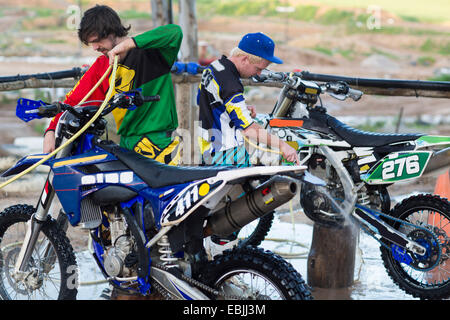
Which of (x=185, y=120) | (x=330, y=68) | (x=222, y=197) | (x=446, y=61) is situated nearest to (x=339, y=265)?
(x=222, y=197)

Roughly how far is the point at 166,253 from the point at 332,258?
1.72m

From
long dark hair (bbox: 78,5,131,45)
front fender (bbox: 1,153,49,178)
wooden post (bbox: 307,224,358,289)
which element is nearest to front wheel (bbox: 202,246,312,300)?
front fender (bbox: 1,153,49,178)

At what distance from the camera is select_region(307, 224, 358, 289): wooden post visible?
476 centimetres

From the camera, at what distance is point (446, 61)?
122 ft

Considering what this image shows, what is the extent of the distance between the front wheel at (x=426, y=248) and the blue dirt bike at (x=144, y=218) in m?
1.38

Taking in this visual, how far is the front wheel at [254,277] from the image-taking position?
10.3ft

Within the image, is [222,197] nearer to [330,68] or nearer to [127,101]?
[127,101]

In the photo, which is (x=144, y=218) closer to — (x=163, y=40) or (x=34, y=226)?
(x=34, y=226)

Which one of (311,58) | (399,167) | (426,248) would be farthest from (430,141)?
(311,58)

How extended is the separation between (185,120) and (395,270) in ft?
10.6

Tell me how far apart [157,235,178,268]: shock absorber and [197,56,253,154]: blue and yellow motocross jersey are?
87cm

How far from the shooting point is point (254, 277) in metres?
3.25

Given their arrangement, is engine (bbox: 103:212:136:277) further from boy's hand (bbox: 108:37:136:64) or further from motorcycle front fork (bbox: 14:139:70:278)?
boy's hand (bbox: 108:37:136:64)

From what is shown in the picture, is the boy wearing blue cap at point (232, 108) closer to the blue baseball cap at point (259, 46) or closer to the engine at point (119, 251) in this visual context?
the blue baseball cap at point (259, 46)
